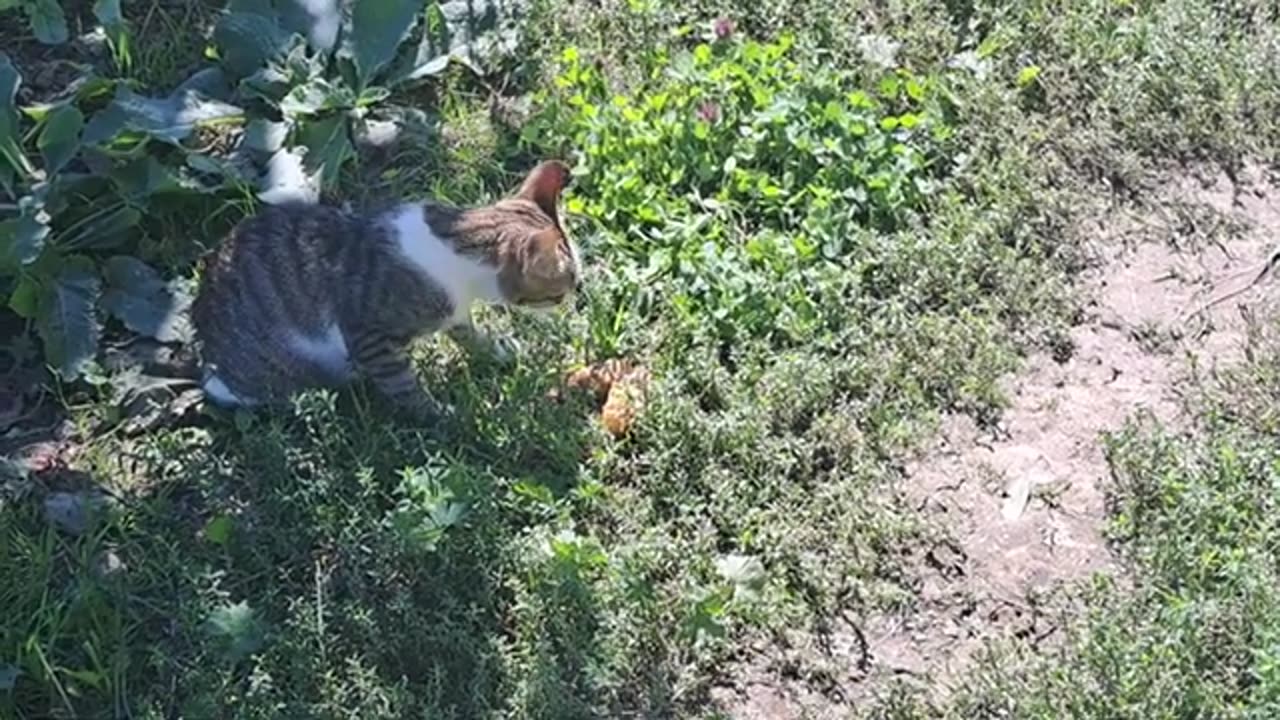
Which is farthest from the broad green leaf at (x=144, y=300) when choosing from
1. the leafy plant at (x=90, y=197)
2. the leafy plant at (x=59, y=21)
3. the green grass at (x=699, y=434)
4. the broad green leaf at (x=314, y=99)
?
the leafy plant at (x=59, y=21)

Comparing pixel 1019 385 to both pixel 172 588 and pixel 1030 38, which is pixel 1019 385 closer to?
pixel 1030 38

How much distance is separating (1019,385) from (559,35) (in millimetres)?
1832

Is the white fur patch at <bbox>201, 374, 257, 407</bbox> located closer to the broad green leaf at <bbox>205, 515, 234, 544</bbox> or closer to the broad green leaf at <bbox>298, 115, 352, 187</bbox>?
the broad green leaf at <bbox>205, 515, 234, 544</bbox>

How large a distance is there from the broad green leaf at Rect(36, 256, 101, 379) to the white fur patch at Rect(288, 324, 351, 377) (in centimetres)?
56

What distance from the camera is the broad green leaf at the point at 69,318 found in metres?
4.57

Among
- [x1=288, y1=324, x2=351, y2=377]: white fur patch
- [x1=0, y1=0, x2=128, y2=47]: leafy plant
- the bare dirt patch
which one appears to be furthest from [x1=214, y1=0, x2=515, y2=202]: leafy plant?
the bare dirt patch

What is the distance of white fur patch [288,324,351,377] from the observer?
4469 millimetres

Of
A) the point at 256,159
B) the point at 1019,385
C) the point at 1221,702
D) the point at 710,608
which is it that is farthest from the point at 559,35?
the point at 1221,702

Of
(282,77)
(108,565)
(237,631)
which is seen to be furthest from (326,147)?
(237,631)

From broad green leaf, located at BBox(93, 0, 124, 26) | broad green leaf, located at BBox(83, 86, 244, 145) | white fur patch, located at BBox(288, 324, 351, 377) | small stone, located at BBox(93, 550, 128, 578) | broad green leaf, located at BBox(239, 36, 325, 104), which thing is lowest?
small stone, located at BBox(93, 550, 128, 578)

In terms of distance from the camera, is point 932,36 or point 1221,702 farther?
point 932,36

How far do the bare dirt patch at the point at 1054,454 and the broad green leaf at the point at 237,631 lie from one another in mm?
1034

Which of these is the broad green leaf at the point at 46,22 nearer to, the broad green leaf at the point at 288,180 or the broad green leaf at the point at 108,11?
the broad green leaf at the point at 108,11

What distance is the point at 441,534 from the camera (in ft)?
13.4
